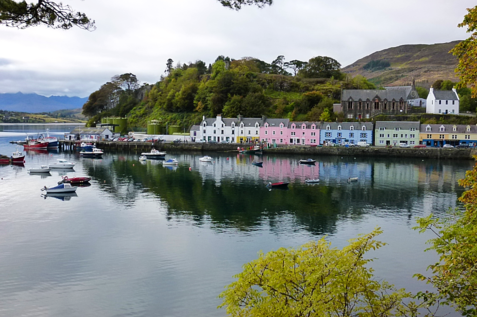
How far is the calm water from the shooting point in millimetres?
14812

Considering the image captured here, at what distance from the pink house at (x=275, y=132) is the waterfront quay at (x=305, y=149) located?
3.87m

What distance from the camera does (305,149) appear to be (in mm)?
63781

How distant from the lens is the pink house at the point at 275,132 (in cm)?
6994

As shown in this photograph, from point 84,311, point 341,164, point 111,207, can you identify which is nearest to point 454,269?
point 84,311

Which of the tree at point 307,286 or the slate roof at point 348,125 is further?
the slate roof at point 348,125

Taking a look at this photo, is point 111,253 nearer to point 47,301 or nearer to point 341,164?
point 47,301

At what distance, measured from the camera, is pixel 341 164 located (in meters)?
52.0

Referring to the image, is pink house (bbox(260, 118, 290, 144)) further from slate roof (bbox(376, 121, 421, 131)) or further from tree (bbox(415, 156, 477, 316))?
tree (bbox(415, 156, 477, 316))

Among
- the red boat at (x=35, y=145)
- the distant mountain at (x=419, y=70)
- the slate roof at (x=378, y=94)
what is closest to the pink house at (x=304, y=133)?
the slate roof at (x=378, y=94)

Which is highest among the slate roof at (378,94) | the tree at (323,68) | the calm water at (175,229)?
the tree at (323,68)

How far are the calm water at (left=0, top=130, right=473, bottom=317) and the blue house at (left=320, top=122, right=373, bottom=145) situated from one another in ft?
76.2

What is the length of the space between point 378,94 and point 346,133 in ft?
38.1

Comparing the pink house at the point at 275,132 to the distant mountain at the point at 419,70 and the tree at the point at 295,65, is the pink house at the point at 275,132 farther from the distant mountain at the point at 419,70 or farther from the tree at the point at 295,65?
the distant mountain at the point at 419,70

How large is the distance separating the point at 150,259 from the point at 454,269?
12735 millimetres
